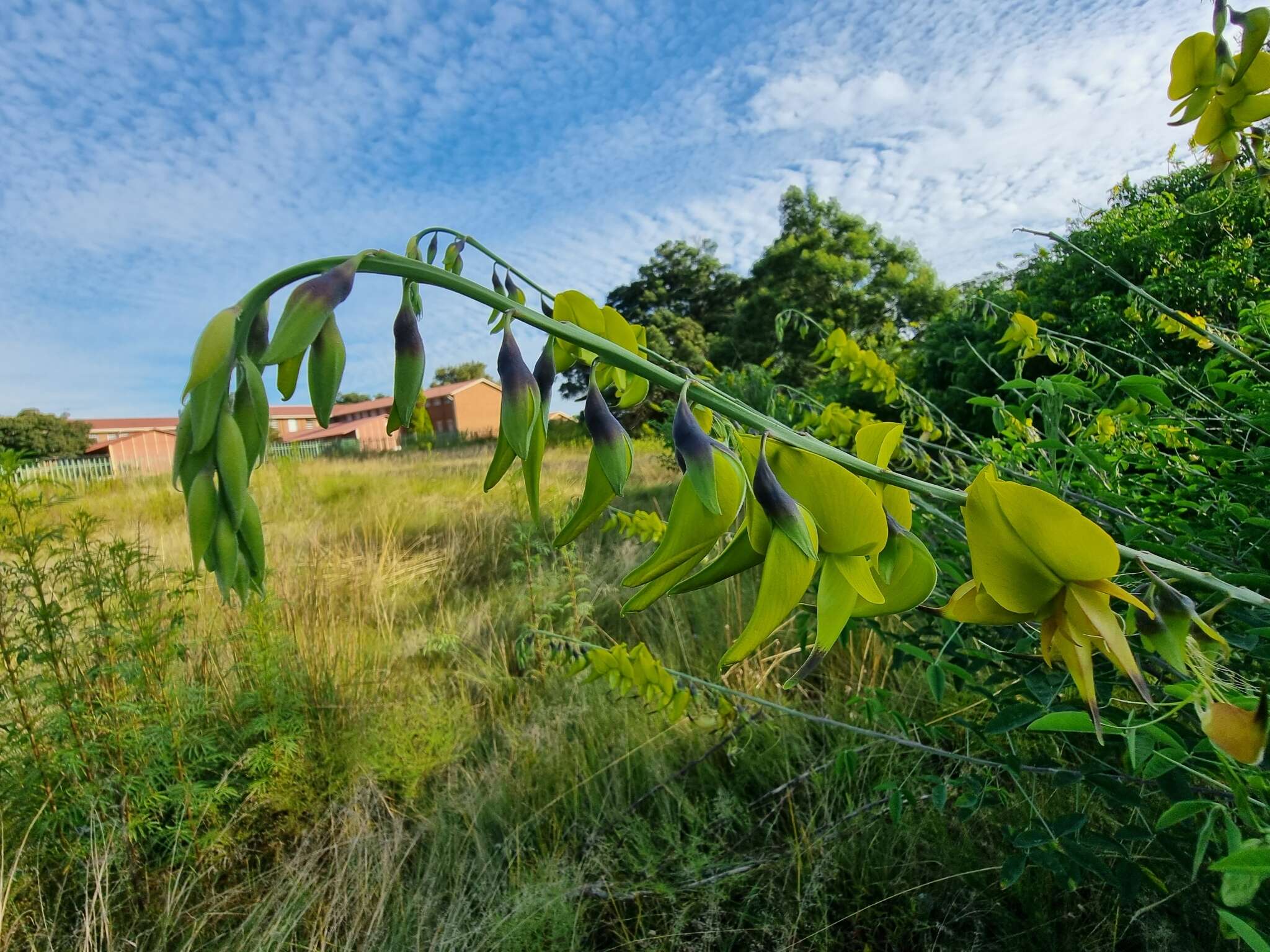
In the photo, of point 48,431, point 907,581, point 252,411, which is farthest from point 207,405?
point 48,431

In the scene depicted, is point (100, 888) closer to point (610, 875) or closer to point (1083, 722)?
point (610, 875)

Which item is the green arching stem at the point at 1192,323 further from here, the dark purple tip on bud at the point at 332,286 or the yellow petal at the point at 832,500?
the dark purple tip on bud at the point at 332,286

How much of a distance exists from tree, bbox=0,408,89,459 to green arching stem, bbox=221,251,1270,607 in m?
29.1

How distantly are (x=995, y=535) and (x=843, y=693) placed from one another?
1698mm

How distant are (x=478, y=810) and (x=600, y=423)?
5.51 ft

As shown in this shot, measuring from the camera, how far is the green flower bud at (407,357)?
375mm

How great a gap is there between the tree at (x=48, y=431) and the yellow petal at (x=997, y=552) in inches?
1156

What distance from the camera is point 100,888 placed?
4.49 feet

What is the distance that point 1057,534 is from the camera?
1.12 ft

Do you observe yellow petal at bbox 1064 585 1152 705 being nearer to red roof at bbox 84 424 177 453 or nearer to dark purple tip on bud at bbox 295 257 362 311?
dark purple tip on bud at bbox 295 257 362 311

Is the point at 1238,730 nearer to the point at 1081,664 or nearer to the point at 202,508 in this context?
the point at 1081,664

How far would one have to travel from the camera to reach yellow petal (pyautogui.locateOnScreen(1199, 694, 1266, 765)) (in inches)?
13.9

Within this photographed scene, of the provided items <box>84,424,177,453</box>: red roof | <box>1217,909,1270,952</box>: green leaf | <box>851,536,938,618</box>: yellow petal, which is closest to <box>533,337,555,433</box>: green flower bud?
<box>851,536,938,618</box>: yellow petal

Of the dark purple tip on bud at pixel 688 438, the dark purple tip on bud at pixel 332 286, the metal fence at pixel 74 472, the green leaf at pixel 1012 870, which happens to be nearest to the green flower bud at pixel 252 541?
the dark purple tip on bud at pixel 332 286
